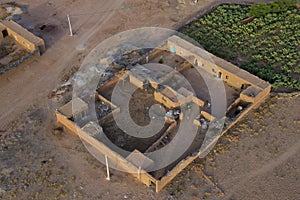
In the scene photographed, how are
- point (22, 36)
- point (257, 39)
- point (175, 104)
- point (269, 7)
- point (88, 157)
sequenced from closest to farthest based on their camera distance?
point (88, 157) → point (175, 104) → point (22, 36) → point (257, 39) → point (269, 7)

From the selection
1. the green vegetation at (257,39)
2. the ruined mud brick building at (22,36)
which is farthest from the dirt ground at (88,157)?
the green vegetation at (257,39)

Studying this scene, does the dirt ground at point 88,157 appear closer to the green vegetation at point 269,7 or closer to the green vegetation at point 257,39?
the green vegetation at point 257,39

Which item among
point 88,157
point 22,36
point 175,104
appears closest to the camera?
point 88,157

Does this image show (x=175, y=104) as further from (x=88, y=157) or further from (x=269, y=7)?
(x=269, y=7)

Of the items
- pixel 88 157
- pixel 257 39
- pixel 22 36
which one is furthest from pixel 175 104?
pixel 22 36

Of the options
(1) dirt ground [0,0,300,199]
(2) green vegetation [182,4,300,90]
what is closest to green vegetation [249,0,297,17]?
(2) green vegetation [182,4,300,90]

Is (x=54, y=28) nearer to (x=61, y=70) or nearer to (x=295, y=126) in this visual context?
(x=61, y=70)

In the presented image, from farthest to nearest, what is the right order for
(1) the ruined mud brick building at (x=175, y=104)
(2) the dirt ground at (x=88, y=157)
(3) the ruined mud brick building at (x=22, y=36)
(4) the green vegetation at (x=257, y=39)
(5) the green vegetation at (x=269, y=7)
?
(5) the green vegetation at (x=269, y=7), (3) the ruined mud brick building at (x=22, y=36), (4) the green vegetation at (x=257, y=39), (1) the ruined mud brick building at (x=175, y=104), (2) the dirt ground at (x=88, y=157)
